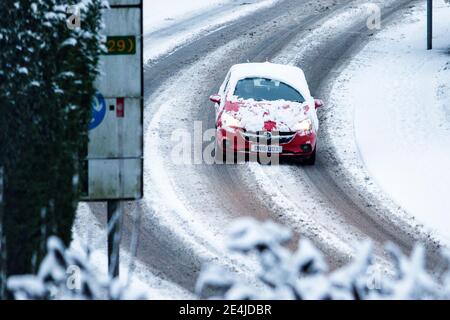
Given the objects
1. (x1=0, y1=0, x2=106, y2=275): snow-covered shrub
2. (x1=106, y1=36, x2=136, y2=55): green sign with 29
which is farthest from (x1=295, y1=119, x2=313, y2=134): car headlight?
(x1=0, y1=0, x2=106, y2=275): snow-covered shrub

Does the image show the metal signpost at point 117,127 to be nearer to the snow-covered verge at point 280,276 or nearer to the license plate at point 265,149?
the snow-covered verge at point 280,276

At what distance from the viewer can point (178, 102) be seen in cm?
2359

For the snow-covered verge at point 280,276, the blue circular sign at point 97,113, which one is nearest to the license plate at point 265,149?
the blue circular sign at point 97,113

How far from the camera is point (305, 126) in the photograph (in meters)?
19.4

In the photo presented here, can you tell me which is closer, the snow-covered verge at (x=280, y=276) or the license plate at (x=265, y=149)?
the snow-covered verge at (x=280, y=276)

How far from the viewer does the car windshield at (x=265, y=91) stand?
20.0 metres

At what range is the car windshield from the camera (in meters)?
20.0

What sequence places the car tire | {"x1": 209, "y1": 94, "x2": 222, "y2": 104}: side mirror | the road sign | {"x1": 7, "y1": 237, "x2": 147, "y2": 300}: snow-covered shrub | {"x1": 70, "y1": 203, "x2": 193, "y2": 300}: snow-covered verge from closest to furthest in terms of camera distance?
{"x1": 7, "y1": 237, "x2": 147, "y2": 300}: snow-covered shrub, the road sign, {"x1": 70, "y1": 203, "x2": 193, "y2": 300}: snow-covered verge, the car tire, {"x1": 209, "y1": 94, "x2": 222, "y2": 104}: side mirror

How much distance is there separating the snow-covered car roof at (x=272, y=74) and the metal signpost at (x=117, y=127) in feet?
27.4

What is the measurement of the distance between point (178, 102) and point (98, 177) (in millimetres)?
11677

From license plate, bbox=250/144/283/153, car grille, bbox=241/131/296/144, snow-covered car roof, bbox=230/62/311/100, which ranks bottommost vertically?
license plate, bbox=250/144/283/153

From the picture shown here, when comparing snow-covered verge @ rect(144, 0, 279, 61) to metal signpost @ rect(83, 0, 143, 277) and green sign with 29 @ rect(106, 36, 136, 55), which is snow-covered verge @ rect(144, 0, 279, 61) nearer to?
metal signpost @ rect(83, 0, 143, 277)

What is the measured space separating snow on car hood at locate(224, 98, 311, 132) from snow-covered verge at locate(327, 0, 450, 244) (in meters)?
1.28

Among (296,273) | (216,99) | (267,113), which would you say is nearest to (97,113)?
(296,273)
